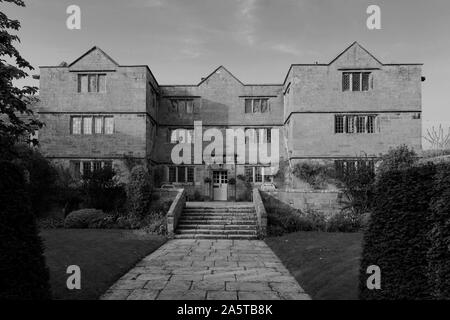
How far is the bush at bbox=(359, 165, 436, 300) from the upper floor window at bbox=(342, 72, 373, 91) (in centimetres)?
2102

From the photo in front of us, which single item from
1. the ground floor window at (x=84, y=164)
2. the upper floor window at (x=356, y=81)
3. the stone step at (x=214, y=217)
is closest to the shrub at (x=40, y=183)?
the ground floor window at (x=84, y=164)

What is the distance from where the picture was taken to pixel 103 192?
19.1 m

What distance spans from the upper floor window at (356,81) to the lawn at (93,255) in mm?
17181

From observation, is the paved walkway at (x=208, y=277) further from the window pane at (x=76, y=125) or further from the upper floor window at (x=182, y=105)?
the upper floor window at (x=182, y=105)

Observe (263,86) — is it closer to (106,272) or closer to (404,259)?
(106,272)

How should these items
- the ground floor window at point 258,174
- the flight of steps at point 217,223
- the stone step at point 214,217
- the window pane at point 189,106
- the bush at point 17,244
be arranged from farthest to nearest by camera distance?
the window pane at point 189,106 → the ground floor window at point 258,174 → the stone step at point 214,217 → the flight of steps at point 217,223 → the bush at point 17,244

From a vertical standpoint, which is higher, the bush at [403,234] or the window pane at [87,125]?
the window pane at [87,125]

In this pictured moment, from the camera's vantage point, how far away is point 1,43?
10.5 m

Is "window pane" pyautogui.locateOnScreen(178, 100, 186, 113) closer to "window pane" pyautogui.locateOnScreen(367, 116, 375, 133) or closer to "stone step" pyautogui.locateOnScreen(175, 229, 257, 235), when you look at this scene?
"window pane" pyautogui.locateOnScreen(367, 116, 375, 133)

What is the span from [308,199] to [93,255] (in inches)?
459

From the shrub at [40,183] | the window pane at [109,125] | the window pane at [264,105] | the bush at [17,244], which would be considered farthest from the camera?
the window pane at [264,105]

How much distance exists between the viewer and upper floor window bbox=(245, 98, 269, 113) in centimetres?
2905

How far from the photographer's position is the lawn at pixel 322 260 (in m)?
7.04
